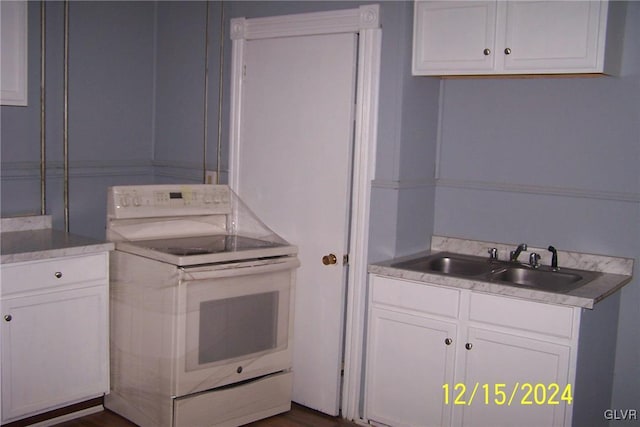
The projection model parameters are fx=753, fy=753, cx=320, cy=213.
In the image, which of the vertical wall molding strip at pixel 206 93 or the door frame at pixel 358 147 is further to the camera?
the vertical wall molding strip at pixel 206 93

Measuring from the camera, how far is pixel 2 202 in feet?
11.6

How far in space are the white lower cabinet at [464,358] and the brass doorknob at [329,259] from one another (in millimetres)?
246

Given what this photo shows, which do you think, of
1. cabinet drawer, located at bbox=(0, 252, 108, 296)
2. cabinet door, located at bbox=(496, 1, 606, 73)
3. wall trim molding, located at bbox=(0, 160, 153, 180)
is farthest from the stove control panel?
cabinet door, located at bbox=(496, 1, 606, 73)

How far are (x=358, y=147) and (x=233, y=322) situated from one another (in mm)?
944

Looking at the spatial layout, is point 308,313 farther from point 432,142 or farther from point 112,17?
point 112,17

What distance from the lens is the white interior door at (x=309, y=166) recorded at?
3400 millimetres

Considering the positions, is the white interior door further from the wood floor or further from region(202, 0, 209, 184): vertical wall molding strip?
region(202, 0, 209, 184): vertical wall molding strip

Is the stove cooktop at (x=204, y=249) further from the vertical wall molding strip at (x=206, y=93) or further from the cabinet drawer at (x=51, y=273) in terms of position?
the vertical wall molding strip at (x=206, y=93)

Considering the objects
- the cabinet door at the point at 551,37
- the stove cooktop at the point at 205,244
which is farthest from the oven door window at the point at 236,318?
the cabinet door at the point at 551,37

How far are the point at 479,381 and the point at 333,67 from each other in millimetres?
1499

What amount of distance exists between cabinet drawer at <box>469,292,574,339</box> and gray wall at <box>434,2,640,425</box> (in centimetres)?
54

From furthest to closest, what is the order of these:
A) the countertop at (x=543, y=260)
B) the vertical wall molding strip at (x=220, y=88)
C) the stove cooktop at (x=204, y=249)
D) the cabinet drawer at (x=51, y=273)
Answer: the vertical wall molding strip at (x=220, y=88), the stove cooktop at (x=204, y=249), the cabinet drawer at (x=51, y=273), the countertop at (x=543, y=260)

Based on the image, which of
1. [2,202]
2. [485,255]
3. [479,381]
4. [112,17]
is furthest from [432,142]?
[2,202]

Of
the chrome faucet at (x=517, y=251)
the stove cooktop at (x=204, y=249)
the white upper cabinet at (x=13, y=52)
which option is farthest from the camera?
the chrome faucet at (x=517, y=251)
